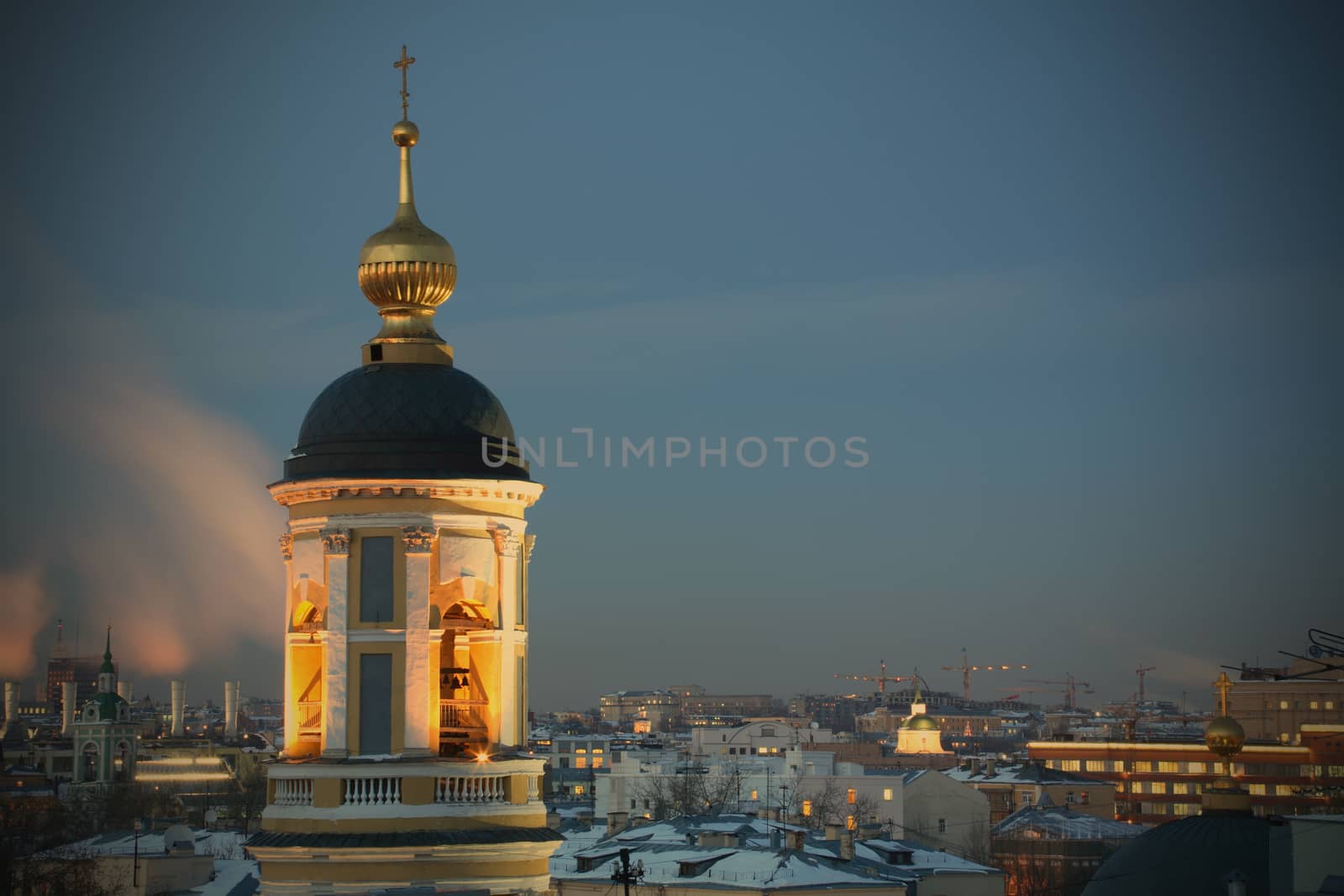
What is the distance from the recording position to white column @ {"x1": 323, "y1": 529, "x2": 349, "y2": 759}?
83.0 ft

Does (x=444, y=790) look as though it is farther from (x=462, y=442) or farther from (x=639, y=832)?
(x=639, y=832)

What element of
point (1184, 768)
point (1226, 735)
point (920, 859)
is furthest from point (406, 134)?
point (1184, 768)

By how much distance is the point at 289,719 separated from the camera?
1032 inches

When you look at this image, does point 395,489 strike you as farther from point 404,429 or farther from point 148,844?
point 148,844

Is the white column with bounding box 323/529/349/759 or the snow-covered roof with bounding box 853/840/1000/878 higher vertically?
the white column with bounding box 323/529/349/759

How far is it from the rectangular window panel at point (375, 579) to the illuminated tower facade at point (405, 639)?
0.8 inches

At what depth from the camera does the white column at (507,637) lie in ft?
85.3

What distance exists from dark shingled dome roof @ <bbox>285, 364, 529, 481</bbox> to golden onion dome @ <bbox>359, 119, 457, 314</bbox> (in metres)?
0.88

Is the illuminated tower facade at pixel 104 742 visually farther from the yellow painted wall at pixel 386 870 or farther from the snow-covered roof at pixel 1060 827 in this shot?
the yellow painted wall at pixel 386 870

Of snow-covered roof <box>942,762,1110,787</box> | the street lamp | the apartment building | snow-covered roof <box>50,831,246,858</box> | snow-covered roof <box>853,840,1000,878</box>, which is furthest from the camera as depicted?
the apartment building

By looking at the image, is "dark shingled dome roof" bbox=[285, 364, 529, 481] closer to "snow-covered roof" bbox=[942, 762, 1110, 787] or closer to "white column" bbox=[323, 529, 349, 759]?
"white column" bbox=[323, 529, 349, 759]

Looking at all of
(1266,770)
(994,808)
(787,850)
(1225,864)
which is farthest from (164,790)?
(1225,864)

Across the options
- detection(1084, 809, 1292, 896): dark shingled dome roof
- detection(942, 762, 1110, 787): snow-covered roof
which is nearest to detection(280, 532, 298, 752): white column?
detection(1084, 809, 1292, 896): dark shingled dome roof

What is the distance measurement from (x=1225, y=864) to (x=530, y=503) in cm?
1659
